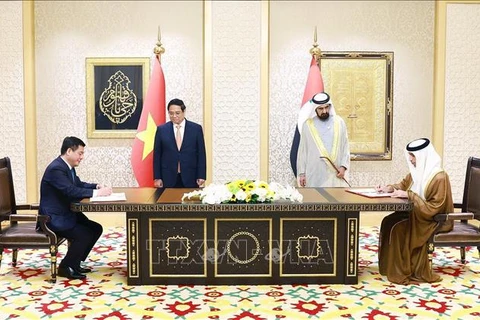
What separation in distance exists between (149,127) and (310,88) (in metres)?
2.04

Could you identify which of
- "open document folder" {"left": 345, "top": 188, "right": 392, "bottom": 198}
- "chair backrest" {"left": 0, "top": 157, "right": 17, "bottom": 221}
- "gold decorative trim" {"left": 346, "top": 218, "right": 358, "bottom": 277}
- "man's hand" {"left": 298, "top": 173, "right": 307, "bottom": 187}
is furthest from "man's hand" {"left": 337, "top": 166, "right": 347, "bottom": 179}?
"chair backrest" {"left": 0, "top": 157, "right": 17, "bottom": 221}

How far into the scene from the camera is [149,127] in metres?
7.04

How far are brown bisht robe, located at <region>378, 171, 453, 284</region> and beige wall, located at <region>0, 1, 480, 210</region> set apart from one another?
277 cm

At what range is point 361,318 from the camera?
4.08 metres

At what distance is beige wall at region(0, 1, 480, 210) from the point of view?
7.41 m

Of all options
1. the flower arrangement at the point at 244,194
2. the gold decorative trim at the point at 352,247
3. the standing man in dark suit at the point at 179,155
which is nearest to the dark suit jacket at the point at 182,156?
the standing man in dark suit at the point at 179,155

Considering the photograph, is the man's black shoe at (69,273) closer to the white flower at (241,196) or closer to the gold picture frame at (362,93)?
the white flower at (241,196)

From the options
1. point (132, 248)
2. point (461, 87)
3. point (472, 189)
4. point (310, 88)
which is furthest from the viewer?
point (461, 87)

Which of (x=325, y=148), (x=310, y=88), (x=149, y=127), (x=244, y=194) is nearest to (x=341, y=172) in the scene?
(x=325, y=148)

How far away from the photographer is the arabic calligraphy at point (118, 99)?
24.9 feet

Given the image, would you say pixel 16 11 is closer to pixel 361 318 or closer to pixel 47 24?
pixel 47 24

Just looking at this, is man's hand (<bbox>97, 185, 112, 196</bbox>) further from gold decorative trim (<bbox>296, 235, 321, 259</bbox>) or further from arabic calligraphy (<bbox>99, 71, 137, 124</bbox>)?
arabic calligraphy (<bbox>99, 71, 137, 124</bbox>)

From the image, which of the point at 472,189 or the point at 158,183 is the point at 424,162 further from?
the point at 158,183

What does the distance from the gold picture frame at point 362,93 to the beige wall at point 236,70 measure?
129 mm
